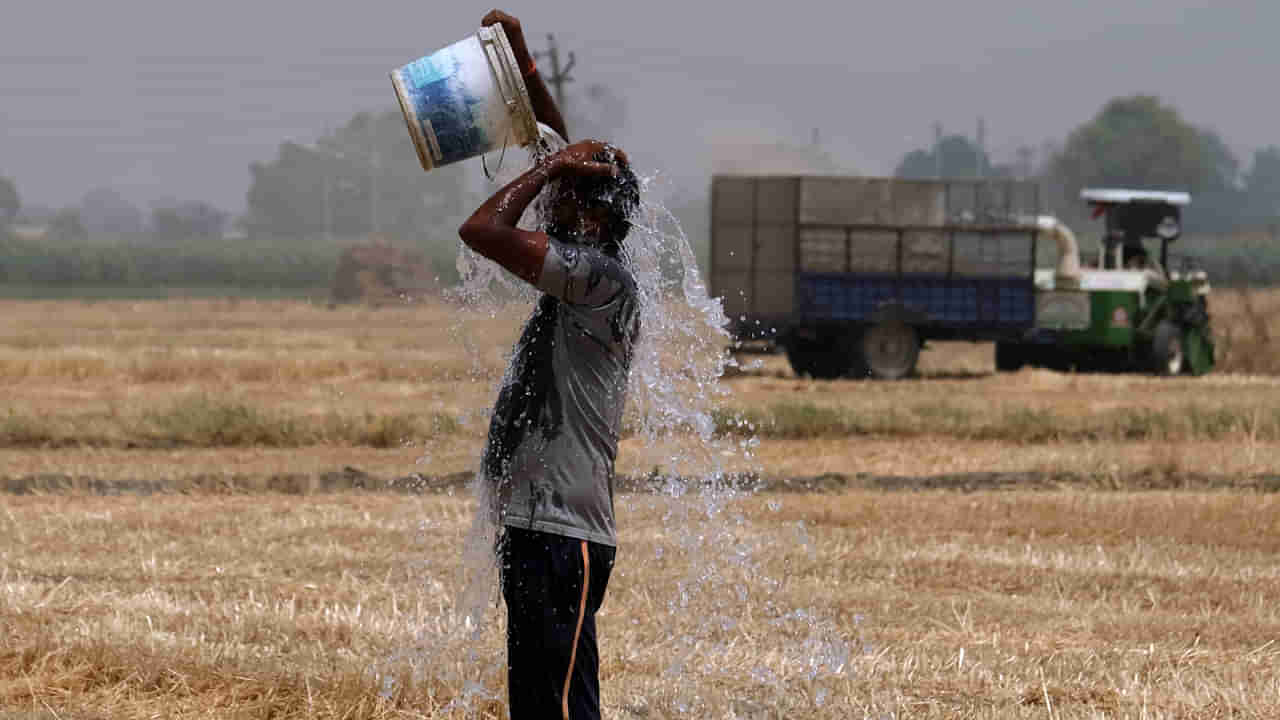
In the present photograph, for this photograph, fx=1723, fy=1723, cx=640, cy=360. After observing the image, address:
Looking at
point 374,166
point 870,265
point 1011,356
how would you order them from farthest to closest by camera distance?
1. point 374,166
2. point 1011,356
3. point 870,265

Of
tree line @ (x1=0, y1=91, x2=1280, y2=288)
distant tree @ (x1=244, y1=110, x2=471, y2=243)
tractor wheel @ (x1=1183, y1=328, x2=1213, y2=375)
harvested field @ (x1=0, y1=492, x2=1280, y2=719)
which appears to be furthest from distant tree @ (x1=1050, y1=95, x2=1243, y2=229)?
harvested field @ (x1=0, y1=492, x2=1280, y2=719)

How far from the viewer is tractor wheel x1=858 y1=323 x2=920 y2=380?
2381 centimetres

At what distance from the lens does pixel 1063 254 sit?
24688mm

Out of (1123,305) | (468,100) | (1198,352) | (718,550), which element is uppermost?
(468,100)

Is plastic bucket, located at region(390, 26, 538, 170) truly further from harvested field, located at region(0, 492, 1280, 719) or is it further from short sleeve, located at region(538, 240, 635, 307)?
harvested field, located at region(0, 492, 1280, 719)

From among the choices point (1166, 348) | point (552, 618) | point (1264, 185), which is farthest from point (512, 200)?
point (1264, 185)

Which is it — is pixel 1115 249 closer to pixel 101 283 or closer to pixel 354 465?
pixel 354 465

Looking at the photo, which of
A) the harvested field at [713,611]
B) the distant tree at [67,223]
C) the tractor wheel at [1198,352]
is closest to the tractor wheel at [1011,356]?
the tractor wheel at [1198,352]

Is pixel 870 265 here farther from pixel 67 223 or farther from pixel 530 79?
pixel 67 223

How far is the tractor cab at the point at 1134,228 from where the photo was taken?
80.1 feet

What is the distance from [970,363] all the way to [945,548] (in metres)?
19.1

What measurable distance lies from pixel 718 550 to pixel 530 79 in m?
5.84

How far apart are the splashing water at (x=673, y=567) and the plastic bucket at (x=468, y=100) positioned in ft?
0.85

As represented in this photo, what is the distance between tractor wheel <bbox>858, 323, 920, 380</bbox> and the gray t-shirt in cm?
1952
